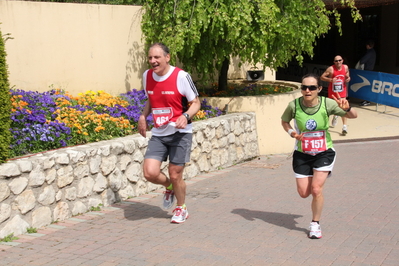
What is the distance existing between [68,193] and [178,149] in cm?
141

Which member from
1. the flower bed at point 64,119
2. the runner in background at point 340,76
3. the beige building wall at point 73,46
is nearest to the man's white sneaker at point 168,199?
the flower bed at point 64,119

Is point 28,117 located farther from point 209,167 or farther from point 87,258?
point 209,167

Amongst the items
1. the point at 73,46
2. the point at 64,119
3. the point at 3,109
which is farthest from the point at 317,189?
the point at 73,46

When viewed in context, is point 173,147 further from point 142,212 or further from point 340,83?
point 340,83

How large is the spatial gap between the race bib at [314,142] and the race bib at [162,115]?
1470 mm

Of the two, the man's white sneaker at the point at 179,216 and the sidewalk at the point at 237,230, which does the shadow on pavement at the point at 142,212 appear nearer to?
the sidewalk at the point at 237,230

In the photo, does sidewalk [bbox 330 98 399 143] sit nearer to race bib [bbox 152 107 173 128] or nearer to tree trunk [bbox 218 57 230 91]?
tree trunk [bbox 218 57 230 91]

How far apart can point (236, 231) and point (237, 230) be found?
38mm

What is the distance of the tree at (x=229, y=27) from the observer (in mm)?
9336

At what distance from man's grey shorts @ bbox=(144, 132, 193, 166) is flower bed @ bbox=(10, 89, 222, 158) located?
1369 millimetres

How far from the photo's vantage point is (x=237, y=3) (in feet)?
31.0

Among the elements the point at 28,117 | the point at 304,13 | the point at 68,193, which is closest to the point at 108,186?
the point at 68,193

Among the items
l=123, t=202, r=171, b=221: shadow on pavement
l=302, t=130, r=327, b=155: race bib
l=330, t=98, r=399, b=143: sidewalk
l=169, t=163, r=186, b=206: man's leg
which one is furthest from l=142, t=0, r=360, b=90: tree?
l=302, t=130, r=327, b=155: race bib

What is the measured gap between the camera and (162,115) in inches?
246
